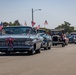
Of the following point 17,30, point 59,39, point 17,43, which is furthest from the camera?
point 59,39

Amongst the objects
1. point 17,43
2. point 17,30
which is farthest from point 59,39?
point 17,43

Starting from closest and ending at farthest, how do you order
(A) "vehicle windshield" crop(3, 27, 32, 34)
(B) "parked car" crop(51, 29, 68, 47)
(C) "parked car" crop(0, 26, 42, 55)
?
1. (C) "parked car" crop(0, 26, 42, 55)
2. (A) "vehicle windshield" crop(3, 27, 32, 34)
3. (B) "parked car" crop(51, 29, 68, 47)

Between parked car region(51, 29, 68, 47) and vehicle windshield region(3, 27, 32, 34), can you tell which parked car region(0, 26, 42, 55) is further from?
parked car region(51, 29, 68, 47)

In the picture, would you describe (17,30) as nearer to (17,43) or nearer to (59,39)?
(17,43)

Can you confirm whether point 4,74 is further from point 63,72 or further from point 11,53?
point 11,53

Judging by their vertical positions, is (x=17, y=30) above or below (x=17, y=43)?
above

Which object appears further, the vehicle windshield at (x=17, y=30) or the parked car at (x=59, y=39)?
the parked car at (x=59, y=39)

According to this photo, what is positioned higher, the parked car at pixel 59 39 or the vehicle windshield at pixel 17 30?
the vehicle windshield at pixel 17 30

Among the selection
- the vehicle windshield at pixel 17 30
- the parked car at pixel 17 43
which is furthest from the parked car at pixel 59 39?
the parked car at pixel 17 43

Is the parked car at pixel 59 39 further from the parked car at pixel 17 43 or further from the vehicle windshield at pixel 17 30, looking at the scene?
the parked car at pixel 17 43

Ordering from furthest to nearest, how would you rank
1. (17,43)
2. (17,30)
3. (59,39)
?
(59,39)
(17,30)
(17,43)

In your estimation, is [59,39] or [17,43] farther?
[59,39]

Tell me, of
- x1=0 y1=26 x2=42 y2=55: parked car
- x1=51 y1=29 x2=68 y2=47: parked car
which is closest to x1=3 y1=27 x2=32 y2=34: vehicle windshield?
x1=0 y1=26 x2=42 y2=55: parked car

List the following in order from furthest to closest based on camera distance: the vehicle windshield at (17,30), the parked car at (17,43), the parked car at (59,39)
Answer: the parked car at (59,39)
the vehicle windshield at (17,30)
the parked car at (17,43)
